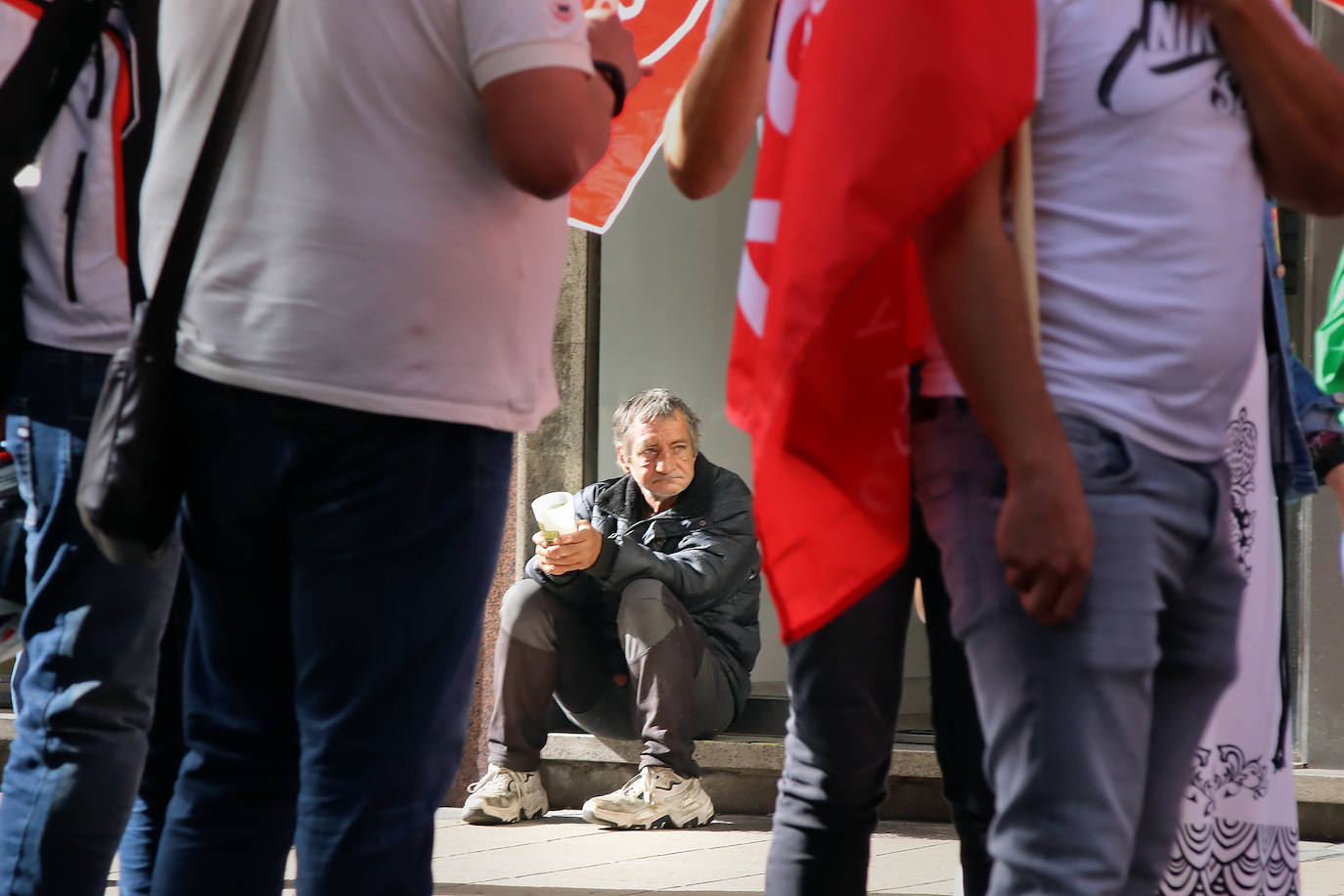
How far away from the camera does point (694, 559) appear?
584 cm

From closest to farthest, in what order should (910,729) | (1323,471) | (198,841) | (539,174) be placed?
(539,174), (198,841), (1323,471), (910,729)

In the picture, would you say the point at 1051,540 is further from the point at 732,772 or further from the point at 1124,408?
the point at 732,772

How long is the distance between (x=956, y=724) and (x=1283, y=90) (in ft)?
3.10

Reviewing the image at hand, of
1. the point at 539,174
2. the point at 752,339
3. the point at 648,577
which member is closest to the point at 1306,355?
the point at 648,577

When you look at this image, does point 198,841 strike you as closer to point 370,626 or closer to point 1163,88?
point 370,626

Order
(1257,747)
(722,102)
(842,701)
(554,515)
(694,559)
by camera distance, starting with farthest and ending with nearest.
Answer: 1. (694,559)
2. (554,515)
3. (1257,747)
4. (722,102)
5. (842,701)

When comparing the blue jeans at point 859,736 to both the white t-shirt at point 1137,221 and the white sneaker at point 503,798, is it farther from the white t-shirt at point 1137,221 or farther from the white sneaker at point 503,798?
the white sneaker at point 503,798

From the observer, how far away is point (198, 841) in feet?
6.77

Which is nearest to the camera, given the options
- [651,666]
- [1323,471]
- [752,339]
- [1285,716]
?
[752,339]

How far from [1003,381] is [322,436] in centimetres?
79

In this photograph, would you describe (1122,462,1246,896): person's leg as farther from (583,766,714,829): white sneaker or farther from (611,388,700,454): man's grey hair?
(611,388,700,454): man's grey hair

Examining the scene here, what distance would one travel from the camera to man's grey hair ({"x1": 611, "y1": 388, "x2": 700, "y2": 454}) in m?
6.02

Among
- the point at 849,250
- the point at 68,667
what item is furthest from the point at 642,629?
the point at 849,250

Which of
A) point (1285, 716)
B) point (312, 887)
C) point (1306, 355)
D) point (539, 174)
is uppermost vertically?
point (1306, 355)
